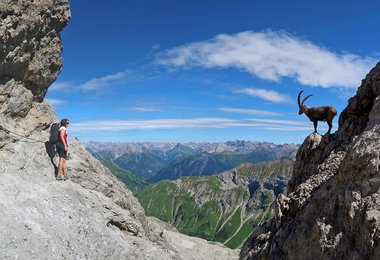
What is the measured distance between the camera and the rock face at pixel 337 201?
13484 millimetres

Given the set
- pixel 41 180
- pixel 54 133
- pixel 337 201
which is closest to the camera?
pixel 337 201

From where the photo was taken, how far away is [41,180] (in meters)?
30.3

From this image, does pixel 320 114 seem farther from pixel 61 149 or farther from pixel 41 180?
pixel 41 180

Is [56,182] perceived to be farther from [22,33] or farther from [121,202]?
[22,33]

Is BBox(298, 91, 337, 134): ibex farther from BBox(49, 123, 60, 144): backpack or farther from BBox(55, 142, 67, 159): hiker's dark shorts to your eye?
BBox(49, 123, 60, 144): backpack

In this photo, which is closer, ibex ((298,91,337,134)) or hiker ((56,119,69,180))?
ibex ((298,91,337,134))

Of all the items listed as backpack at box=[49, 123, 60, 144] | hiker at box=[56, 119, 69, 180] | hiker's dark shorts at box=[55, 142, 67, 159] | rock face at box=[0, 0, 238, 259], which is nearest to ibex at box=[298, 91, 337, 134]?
rock face at box=[0, 0, 238, 259]

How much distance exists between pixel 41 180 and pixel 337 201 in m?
23.1

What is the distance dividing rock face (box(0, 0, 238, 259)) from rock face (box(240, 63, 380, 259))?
13.4 metres

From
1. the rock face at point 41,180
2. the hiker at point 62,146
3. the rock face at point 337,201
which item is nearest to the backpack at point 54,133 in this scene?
the rock face at point 41,180

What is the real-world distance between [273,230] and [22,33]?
2740cm

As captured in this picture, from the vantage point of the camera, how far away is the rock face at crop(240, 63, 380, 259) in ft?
44.2

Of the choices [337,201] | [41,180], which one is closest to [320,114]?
[337,201]

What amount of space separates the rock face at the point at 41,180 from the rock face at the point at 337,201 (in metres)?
13.4
